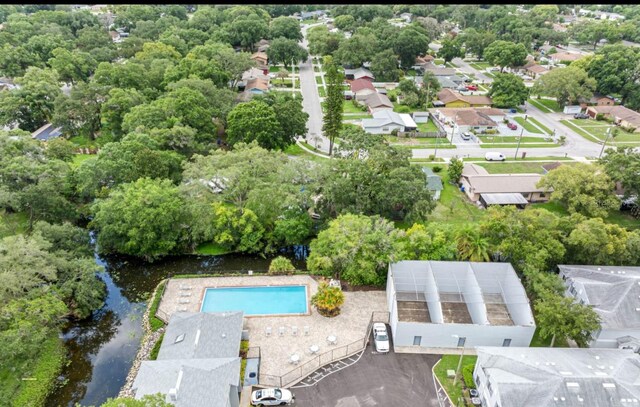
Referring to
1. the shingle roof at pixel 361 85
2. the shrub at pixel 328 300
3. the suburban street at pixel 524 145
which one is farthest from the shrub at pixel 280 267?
the shingle roof at pixel 361 85

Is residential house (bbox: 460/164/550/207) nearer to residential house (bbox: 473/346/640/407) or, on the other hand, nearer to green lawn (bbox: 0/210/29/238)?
residential house (bbox: 473/346/640/407)

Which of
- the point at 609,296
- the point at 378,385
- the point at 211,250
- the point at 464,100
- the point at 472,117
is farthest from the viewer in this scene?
the point at 464,100

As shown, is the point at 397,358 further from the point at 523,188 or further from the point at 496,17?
the point at 496,17

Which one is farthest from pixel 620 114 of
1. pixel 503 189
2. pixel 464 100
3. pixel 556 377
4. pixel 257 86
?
pixel 556 377

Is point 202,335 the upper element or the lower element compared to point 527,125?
upper

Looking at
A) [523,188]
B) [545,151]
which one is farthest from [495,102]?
[523,188]

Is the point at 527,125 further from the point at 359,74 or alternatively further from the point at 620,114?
the point at 359,74

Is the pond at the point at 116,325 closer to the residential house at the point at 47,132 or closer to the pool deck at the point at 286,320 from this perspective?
the pool deck at the point at 286,320
